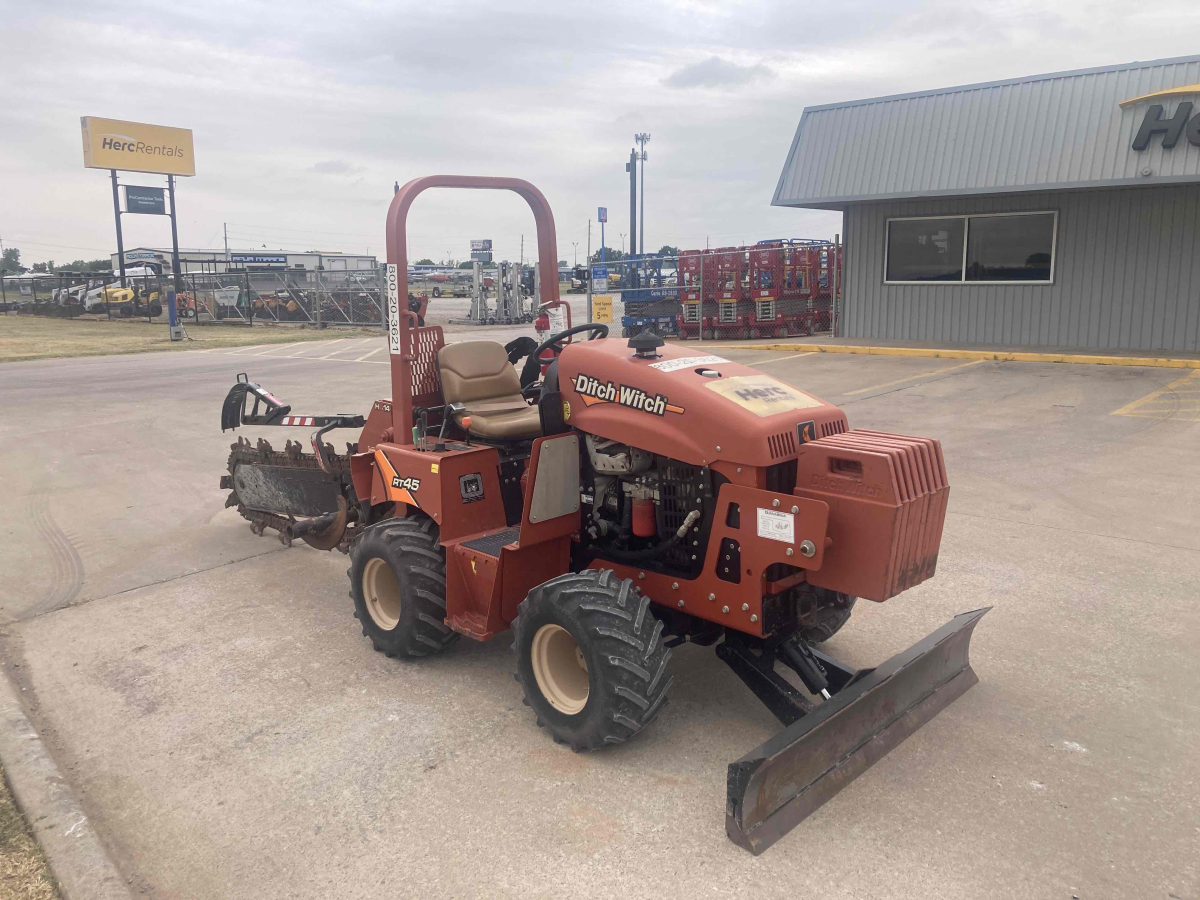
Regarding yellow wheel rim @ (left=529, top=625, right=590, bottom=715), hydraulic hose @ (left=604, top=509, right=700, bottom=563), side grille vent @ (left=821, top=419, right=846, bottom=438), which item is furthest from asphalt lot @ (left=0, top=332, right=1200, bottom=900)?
side grille vent @ (left=821, top=419, right=846, bottom=438)

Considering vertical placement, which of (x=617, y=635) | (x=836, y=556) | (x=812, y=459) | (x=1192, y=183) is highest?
(x=1192, y=183)

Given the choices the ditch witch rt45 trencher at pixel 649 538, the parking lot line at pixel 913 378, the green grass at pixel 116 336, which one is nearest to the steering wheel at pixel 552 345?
the ditch witch rt45 trencher at pixel 649 538

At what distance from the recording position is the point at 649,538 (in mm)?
4082

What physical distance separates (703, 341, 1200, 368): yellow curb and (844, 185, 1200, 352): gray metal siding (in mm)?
1174

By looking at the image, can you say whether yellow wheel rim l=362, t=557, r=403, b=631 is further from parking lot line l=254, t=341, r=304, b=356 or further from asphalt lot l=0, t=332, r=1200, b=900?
parking lot line l=254, t=341, r=304, b=356

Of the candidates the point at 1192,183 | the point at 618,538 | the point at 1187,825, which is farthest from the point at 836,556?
the point at 1192,183

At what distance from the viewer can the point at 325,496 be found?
601cm

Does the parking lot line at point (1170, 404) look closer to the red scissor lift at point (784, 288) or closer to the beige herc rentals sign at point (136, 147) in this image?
the red scissor lift at point (784, 288)

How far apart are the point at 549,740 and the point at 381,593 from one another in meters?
1.37

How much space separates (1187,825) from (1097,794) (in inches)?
11.4

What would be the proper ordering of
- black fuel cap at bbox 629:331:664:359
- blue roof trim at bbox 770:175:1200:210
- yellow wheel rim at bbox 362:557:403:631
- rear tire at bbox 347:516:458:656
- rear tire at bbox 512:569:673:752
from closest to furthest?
1. rear tire at bbox 512:569:673:752
2. black fuel cap at bbox 629:331:664:359
3. rear tire at bbox 347:516:458:656
4. yellow wheel rim at bbox 362:557:403:631
5. blue roof trim at bbox 770:175:1200:210

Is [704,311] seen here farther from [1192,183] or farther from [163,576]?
[163,576]

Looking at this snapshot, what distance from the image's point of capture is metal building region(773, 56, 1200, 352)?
46.8 ft

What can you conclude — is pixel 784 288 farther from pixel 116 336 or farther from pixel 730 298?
pixel 116 336
